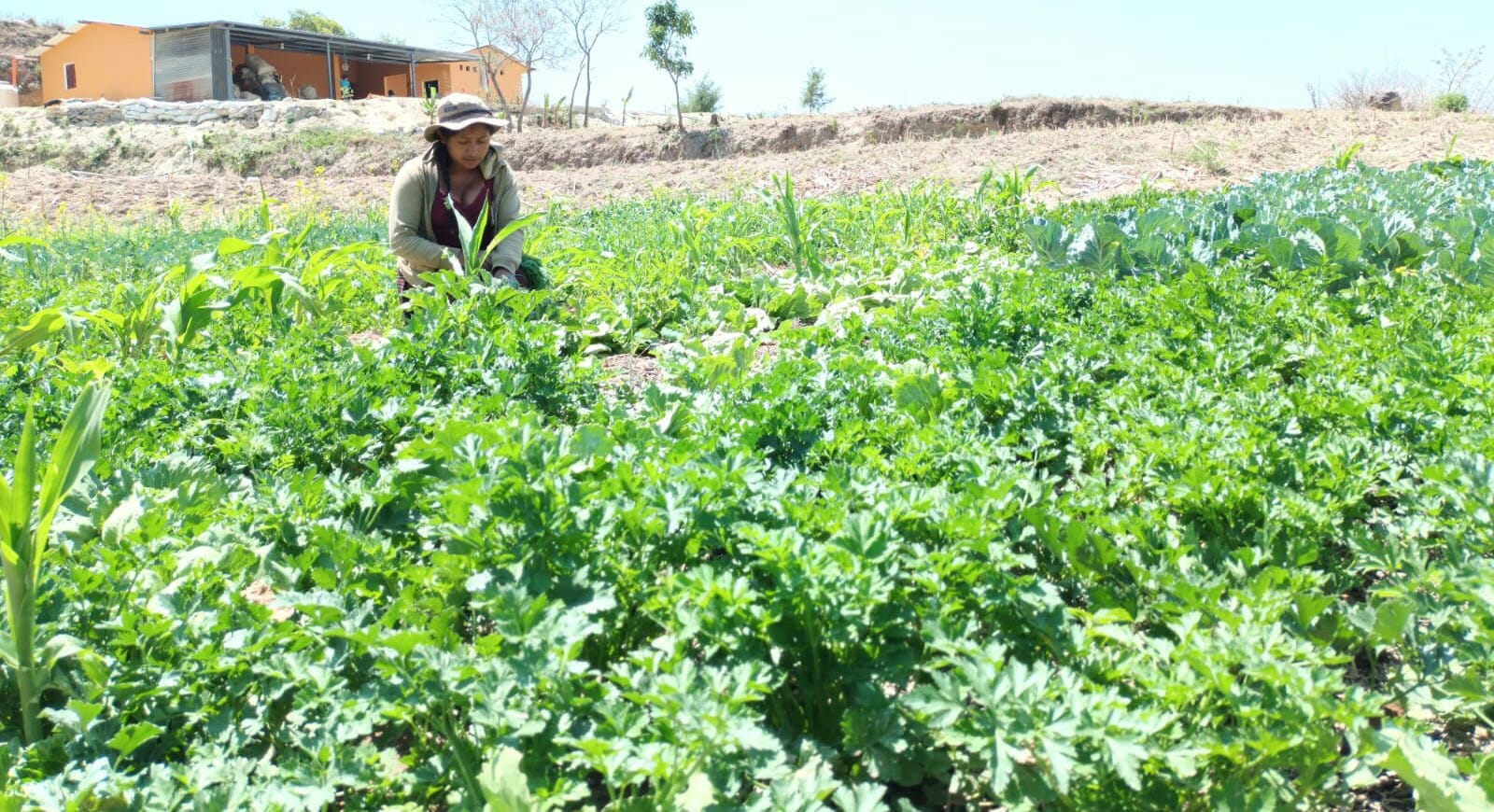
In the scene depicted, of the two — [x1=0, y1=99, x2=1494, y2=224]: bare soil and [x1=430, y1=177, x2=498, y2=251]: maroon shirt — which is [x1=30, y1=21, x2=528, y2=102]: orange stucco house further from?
[x1=430, y1=177, x2=498, y2=251]: maroon shirt

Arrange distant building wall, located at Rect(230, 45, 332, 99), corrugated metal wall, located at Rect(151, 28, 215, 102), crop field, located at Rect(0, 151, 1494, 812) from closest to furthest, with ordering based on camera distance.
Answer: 1. crop field, located at Rect(0, 151, 1494, 812)
2. corrugated metal wall, located at Rect(151, 28, 215, 102)
3. distant building wall, located at Rect(230, 45, 332, 99)

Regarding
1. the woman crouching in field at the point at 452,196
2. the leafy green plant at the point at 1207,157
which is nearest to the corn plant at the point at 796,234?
the woman crouching in field at the point at 452,196

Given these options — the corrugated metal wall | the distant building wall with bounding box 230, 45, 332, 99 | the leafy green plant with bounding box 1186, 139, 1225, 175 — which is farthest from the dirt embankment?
the leafy green plant with bounding box 1186, 139, 1225, 175

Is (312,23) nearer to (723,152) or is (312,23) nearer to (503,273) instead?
(723,152)

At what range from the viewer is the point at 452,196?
5.60 meters

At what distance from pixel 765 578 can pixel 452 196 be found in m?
4.33

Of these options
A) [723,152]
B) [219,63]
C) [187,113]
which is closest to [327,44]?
[219,63]

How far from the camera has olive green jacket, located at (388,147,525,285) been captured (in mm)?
5367

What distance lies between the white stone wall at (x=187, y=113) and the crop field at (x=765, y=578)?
28.2 m

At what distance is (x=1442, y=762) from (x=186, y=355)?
4045 millimetres

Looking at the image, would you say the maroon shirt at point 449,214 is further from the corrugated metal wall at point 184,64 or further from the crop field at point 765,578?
the corrugated metal wall at point 184,64

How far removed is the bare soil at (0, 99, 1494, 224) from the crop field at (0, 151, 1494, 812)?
22.7 ft

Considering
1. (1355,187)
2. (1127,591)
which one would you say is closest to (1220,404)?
(1127,591)

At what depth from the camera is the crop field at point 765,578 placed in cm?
160
